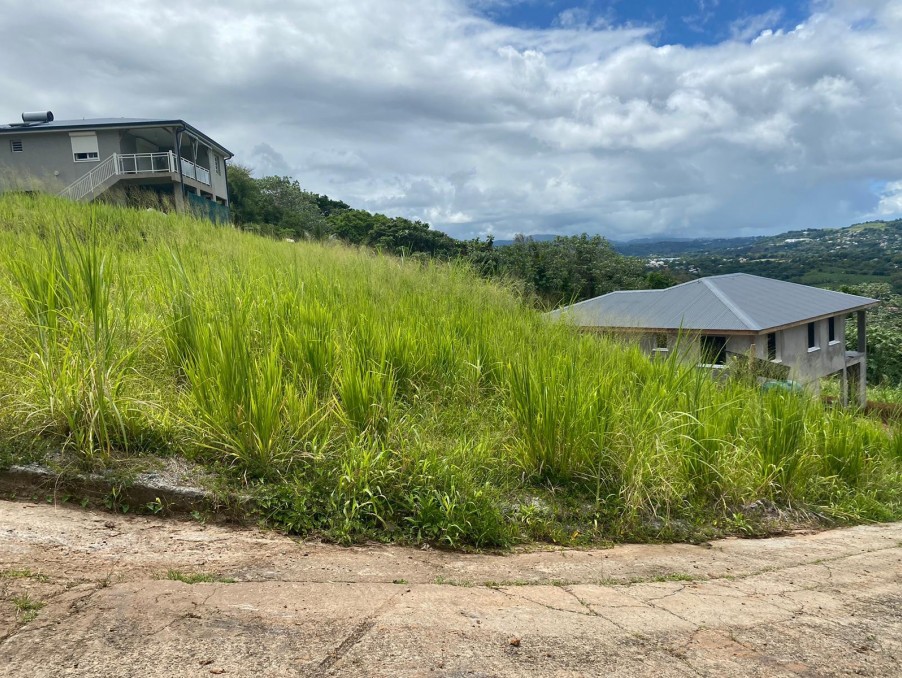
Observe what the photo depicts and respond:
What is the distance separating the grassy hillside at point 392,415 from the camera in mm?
3387

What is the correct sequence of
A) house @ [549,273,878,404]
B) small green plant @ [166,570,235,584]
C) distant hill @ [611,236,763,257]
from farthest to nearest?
distant hill @ [611,236,763,257] → house @ [549,273,878,404] → small green plant @ [166,570,235,584]

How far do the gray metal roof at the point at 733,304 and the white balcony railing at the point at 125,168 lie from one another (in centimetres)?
2017

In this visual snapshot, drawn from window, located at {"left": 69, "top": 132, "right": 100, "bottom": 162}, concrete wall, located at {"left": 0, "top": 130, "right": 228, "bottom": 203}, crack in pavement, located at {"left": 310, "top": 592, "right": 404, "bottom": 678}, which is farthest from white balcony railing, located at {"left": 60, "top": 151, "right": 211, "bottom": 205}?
crack in pavement, located at {"left": 310, "top": 592, "right": 404, "bottom": 678}

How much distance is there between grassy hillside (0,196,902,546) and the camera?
11.1 feet

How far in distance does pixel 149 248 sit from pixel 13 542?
19.4 feet

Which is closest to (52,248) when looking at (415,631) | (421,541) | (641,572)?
(421,541)

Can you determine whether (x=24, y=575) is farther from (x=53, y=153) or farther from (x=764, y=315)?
(x=53, y=153)

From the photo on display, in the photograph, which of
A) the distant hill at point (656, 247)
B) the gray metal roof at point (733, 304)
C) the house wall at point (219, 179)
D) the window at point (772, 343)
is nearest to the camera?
the gray metal roof at point (733, 304)

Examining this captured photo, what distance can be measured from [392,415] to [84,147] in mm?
30366

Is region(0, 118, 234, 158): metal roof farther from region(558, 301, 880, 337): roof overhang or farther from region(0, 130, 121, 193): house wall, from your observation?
region(558, 301, 880, 337): roof overhang

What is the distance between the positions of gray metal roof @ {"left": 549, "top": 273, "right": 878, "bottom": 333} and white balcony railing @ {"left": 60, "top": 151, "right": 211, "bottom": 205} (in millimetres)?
20169

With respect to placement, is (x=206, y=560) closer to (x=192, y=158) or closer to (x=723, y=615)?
(x=723, y=615)

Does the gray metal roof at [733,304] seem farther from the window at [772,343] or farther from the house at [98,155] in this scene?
the house at [98,155]

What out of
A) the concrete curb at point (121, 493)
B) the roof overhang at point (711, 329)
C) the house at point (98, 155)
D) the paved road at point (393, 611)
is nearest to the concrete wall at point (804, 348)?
the roof overhang at point (711, 329)
